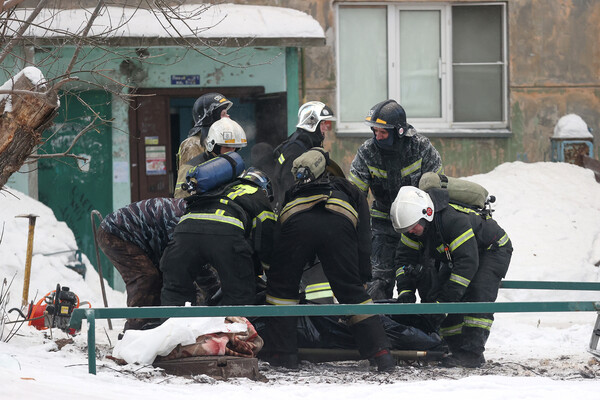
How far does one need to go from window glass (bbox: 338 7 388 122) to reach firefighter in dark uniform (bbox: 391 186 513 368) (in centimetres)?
547

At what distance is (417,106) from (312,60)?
4.98ft

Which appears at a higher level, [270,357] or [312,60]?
[312,60]

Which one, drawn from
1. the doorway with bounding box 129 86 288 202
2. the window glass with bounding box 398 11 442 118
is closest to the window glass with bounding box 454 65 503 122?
the window glass with bounding box 398 11 442 118

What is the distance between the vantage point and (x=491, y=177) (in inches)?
498

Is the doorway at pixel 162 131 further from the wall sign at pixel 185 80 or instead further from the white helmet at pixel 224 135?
the white helmet at pixel 224 135

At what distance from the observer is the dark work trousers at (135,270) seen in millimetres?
7242

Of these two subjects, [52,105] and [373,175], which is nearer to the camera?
[52,105]

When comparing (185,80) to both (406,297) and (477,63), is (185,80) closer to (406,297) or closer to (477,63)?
(477,63)

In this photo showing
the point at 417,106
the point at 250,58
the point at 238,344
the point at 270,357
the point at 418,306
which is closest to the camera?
the point at 418,306

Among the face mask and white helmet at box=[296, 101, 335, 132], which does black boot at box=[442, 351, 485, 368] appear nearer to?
the face mask

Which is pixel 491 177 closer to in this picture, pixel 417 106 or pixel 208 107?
pixel 417 106

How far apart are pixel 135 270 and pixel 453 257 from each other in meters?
2.30

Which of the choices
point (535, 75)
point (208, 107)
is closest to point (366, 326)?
point (208, 107)

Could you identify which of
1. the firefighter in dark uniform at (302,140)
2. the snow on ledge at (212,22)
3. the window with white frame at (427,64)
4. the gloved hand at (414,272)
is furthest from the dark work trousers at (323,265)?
the window with white frame at (427,64)
